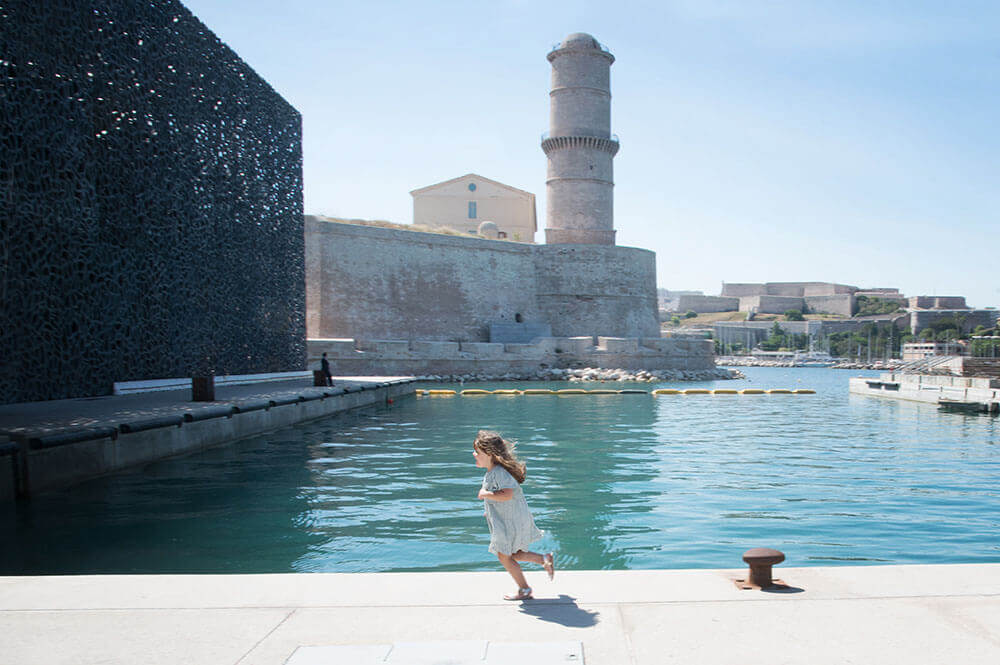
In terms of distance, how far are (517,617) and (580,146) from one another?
34853 millimetres

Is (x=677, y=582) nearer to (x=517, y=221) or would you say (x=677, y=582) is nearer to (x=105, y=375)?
(x=105, y=375)

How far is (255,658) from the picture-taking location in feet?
8.46

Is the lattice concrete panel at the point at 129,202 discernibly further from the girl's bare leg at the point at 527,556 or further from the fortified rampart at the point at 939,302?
the fortified rampart at the point at 939,302

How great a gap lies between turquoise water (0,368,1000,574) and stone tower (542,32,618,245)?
24744 mm

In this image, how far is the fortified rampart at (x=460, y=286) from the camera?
1172 inches

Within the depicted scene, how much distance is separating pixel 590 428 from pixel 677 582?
10721mm

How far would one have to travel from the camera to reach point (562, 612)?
3.06 meters

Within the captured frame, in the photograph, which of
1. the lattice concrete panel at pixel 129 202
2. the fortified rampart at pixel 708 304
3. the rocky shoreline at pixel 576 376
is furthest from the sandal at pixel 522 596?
the fortified rampart at pixel 708 304

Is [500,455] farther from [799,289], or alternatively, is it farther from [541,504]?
[799,289]

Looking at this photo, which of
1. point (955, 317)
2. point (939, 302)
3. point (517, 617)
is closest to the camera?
point (517, 617)

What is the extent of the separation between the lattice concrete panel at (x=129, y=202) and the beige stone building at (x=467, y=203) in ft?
74.0

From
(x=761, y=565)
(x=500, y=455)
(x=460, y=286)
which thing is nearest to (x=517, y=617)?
(x=500, y=455)

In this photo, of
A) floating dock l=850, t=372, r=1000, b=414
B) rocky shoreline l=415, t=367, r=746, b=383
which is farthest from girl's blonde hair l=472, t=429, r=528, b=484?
rocky shoreline l=415, t=367, r=746, b=383

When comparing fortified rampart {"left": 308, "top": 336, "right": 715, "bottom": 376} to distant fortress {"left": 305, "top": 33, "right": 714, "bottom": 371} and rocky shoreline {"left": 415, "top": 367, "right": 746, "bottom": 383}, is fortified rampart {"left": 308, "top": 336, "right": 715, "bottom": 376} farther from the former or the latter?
rocky shoreline {"left": 415, "top": 367, "right": 746, "bottom": 383}
